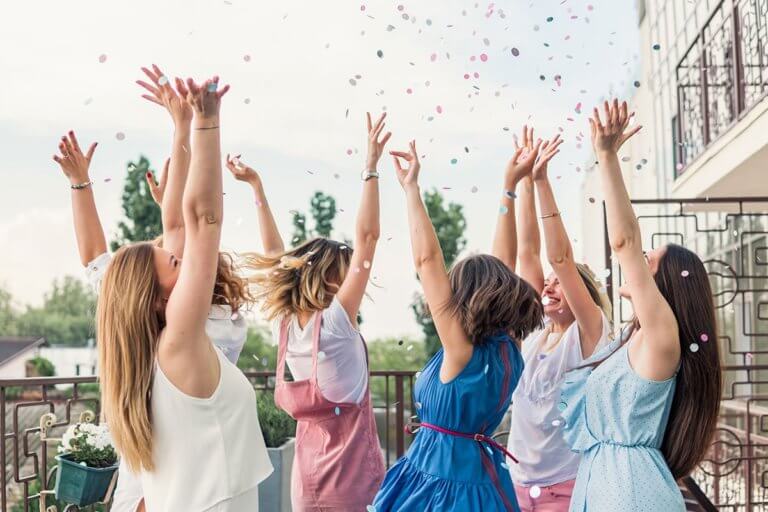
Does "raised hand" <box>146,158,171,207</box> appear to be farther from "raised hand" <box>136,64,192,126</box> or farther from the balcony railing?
the balcony railing

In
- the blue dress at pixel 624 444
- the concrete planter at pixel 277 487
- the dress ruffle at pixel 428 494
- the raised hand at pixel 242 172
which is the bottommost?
the concrete planter at pixel 277 487

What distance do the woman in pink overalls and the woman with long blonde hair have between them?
0.73 meters

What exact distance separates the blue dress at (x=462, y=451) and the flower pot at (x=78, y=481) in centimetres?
108

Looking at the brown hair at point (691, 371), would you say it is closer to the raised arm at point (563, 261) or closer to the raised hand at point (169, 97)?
the raised arm at point (563, 261)

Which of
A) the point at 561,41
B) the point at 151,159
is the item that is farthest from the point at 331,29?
the point at 151,159

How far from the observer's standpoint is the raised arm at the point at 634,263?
2098mm

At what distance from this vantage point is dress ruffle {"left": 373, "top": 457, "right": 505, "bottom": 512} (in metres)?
2.31

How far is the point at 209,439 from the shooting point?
6.47ft

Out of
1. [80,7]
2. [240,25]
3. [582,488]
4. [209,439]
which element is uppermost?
[80,7]

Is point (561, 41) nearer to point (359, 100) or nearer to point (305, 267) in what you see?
point (359, 100)

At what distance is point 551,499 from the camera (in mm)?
2758

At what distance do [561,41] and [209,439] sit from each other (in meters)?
1.94

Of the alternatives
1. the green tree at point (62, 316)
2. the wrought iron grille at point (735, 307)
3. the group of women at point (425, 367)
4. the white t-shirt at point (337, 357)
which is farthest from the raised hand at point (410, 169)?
the green tree at point (62, 316)

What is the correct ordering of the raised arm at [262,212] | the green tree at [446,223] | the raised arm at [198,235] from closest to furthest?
the raised arm at [198,235], the raised arm at [262,212], the green tree at [446,223]
